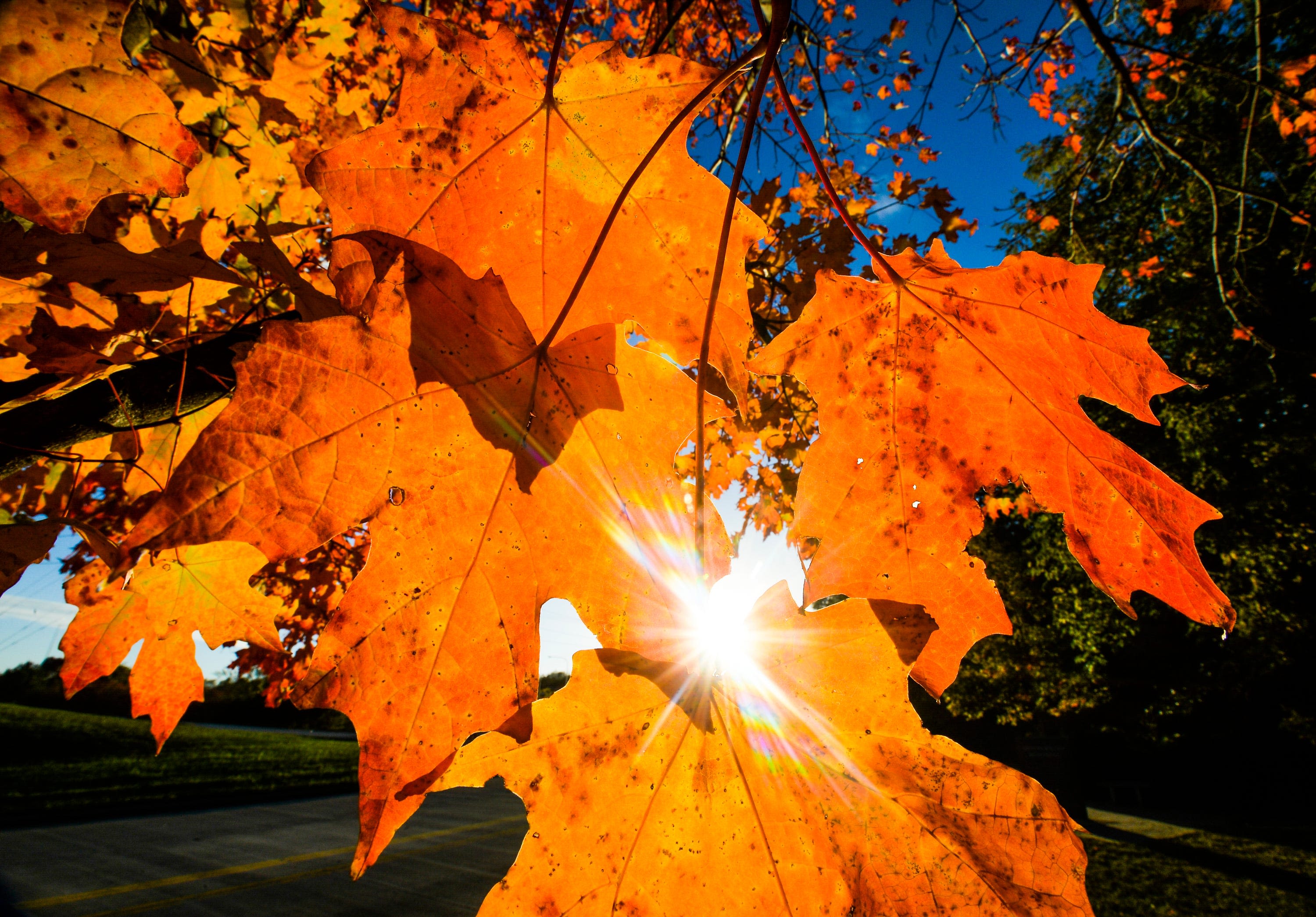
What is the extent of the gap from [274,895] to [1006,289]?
470 inches

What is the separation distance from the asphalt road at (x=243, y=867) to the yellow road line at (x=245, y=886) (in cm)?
2

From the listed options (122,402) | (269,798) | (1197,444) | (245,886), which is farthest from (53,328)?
(269,798)

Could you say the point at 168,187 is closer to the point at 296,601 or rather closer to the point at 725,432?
the point at 725,432

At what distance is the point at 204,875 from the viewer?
9258mm

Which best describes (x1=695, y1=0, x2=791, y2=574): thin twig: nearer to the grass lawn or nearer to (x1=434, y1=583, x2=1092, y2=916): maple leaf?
(x1=434, y1=583, x2=1092, y2=916): maple leaf

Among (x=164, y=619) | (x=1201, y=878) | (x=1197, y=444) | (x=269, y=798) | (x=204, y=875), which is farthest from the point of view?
(x=269, y=798)

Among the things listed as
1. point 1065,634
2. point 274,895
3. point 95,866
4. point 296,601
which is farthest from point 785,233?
point 1065,634

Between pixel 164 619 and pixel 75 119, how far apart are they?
4.45 feet

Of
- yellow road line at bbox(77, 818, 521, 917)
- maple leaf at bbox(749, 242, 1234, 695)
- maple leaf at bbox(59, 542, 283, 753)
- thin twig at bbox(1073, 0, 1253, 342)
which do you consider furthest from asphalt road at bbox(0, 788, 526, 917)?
thin twig at bbox(1073, 0, 1253, 342)

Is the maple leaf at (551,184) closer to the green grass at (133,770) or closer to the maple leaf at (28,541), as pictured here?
the maple leaf at (28,541)

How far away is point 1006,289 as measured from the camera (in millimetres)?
1230

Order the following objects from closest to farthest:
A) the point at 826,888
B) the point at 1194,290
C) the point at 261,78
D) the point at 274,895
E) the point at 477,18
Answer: the point at 826,888 < the point at 261,78 < the point at 477,18 < the point at 274,895 < the point at 1194,290

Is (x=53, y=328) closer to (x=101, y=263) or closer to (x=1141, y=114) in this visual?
(x=101, y=263)

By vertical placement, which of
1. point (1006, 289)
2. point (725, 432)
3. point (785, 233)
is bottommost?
point (1006, 289)
